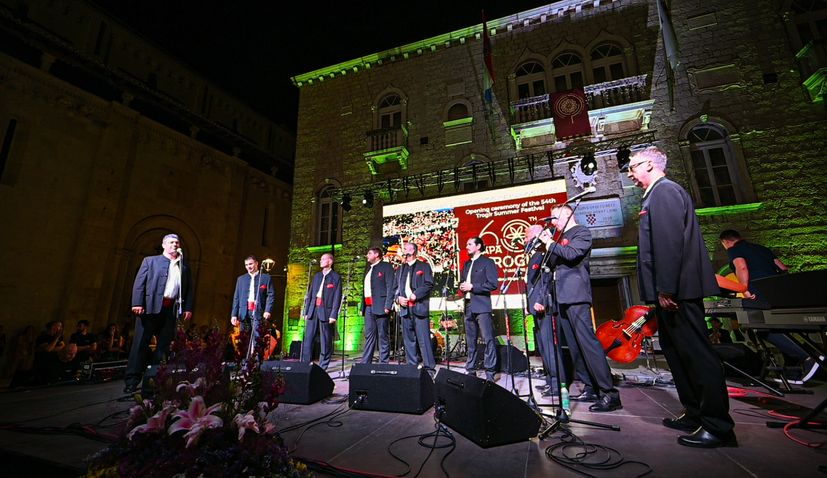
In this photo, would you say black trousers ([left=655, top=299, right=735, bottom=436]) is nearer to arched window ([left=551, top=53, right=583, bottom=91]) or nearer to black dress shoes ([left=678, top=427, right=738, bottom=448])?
black dress shoes ([left=678, top=427, right=738, bottom=448])

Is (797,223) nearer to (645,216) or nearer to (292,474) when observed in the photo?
(645,216)

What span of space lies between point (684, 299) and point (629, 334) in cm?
286

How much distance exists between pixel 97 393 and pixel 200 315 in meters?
9.46

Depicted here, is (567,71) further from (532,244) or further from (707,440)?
(707,440)

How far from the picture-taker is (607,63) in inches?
395

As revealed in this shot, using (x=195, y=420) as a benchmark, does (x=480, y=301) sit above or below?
above

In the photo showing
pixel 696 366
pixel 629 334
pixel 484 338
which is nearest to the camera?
pixel 696 366

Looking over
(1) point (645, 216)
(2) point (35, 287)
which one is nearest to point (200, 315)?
(2) point (35, 287)

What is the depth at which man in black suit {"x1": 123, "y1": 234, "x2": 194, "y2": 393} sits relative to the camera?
423 cm

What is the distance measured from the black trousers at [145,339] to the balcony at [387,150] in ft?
25.9

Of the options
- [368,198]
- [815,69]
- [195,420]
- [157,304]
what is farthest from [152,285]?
[815,69]

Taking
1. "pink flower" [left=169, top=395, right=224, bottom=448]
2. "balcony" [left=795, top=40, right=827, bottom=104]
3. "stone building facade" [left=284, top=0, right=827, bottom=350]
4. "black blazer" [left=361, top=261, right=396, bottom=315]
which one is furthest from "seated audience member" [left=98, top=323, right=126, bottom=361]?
"balcony" [left=795, top=40, right=827, bottom=104]

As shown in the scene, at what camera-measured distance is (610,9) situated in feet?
33.5

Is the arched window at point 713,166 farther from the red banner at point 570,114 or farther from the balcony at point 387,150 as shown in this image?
the balcony at point 387,150
